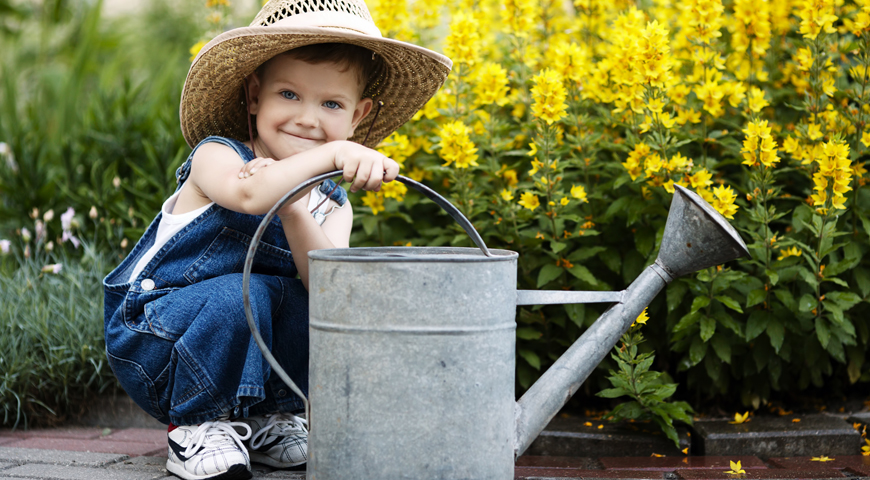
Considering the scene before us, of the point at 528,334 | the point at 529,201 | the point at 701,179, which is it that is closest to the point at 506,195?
the point at 529,201

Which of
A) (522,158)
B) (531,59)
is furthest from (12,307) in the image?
(531,59)

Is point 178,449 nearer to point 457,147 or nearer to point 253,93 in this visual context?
point 253,93

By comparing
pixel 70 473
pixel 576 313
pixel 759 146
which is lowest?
pixel 70 473

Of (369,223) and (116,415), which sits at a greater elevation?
(369,223)

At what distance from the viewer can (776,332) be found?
6.89ft

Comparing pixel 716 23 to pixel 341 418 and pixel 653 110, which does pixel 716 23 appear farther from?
pixel 341 418

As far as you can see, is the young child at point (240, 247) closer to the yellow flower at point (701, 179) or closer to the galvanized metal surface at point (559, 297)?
the galvanized metal surface at point (559, 297)

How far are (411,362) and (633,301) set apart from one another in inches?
19.5

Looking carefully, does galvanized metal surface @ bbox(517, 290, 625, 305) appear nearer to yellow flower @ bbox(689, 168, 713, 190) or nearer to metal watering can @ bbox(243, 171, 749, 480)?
metal watering can @ bbox(243, 171, 749, 480)

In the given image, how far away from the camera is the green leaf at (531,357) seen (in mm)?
2178

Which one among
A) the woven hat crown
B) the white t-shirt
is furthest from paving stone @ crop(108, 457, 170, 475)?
the woven hat crown

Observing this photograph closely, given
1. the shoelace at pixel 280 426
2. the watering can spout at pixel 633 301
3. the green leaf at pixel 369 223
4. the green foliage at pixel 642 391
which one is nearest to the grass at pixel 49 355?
the shoelace at pixel 280 426

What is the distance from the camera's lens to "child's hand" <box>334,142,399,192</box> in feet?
4.72

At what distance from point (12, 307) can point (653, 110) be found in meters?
2.05
